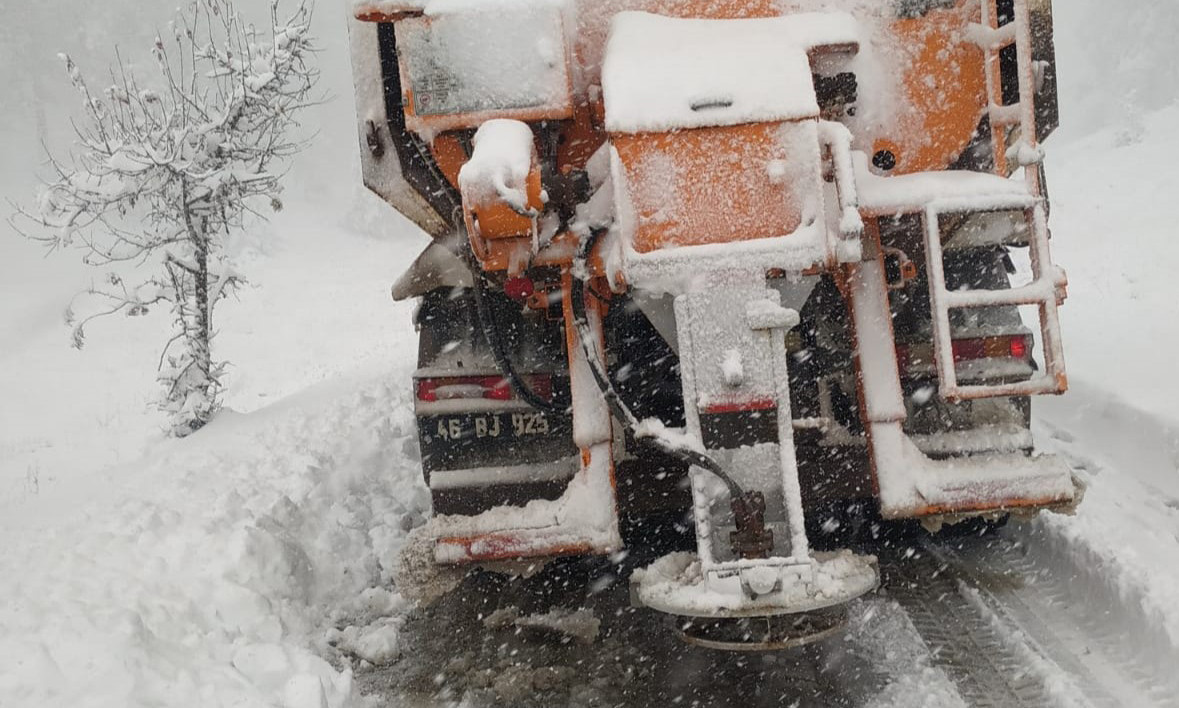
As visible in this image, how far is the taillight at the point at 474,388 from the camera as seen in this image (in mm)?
3479

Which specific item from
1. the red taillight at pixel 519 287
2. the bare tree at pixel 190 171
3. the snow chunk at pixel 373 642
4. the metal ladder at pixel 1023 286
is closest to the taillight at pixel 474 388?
the red taillight at pixel 519 287

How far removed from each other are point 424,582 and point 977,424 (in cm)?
244

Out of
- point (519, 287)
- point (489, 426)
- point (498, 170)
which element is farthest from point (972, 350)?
point (498, 170)

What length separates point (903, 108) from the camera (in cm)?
307

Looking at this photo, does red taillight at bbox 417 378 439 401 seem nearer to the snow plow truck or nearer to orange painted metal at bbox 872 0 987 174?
the snow plow truck

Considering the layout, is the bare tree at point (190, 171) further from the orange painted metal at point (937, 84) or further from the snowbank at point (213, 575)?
the orange painted metal at point (937, 84)

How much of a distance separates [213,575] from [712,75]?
2.68 metres

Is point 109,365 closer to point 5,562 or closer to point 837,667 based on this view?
point 5,562

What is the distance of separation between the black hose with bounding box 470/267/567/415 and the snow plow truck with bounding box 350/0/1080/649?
0.02 meters

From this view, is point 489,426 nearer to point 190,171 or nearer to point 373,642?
point 373,642

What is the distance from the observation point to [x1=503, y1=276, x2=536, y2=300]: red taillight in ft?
9.93

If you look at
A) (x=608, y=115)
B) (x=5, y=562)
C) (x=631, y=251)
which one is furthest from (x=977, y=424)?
(x=5, y=562)

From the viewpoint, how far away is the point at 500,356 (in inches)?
127

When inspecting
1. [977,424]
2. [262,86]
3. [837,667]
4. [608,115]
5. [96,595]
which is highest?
[262,86]
